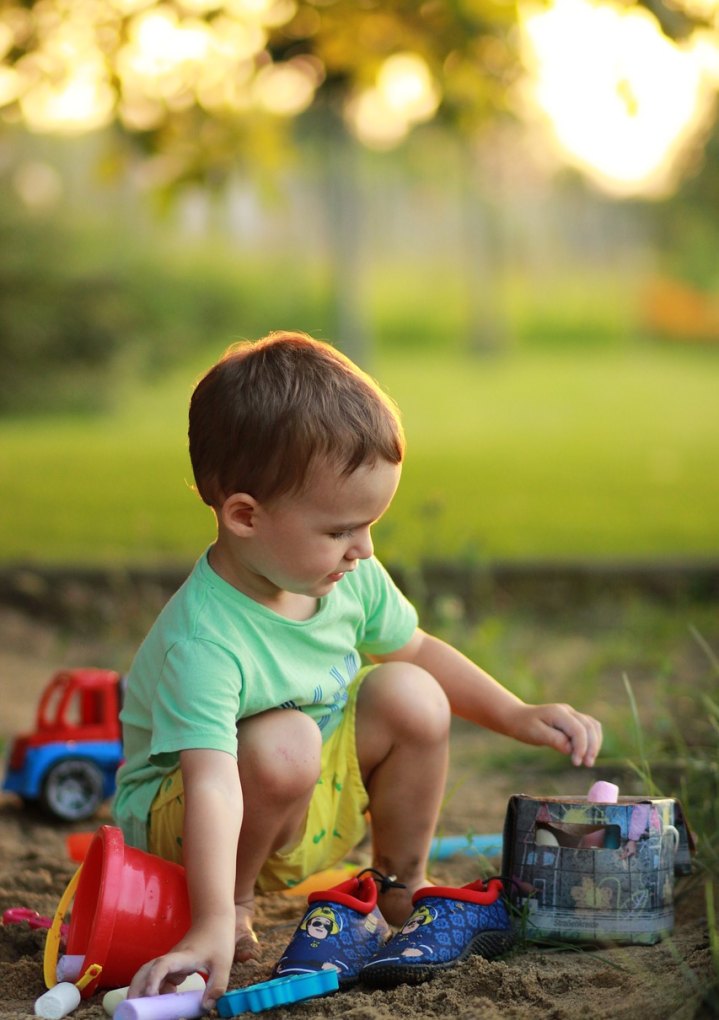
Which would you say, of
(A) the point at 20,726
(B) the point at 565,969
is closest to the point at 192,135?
(A) the point at 20,726

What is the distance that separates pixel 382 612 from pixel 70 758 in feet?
2.85

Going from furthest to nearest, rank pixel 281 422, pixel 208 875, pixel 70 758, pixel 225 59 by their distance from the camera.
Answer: pixel 225 59 → pixel 70 758 → pixel 281 422 → pixel 208 875

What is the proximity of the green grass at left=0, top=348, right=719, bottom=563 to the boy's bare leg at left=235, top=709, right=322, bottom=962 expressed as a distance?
142 cm

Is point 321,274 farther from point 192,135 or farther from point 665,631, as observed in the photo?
point 665,631

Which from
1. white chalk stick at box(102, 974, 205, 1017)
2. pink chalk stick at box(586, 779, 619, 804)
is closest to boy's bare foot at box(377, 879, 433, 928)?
pink chalk stick at box(586, 779, 619, 804)

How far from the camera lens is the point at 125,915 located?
1.62 meters

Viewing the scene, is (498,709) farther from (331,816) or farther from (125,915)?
(125,915)

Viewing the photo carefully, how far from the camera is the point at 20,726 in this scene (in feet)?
10.6

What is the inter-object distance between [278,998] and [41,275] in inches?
291

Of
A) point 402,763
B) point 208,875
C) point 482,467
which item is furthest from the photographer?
point 482,467

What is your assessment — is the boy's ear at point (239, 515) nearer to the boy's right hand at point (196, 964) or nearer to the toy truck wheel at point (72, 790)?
the boy's right hand at point (196, 964)

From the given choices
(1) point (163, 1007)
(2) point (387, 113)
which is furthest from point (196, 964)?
(2) point (387, 113)

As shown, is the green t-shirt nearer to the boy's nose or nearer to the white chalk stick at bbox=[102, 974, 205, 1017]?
the boy's nose

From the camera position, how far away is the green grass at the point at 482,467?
539 cm
